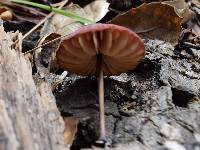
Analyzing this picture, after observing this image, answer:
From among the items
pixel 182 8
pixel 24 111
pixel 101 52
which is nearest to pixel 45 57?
pixel 101 52

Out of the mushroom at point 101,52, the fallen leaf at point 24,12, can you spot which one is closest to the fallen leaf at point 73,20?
the fallen leaf at point 24,12

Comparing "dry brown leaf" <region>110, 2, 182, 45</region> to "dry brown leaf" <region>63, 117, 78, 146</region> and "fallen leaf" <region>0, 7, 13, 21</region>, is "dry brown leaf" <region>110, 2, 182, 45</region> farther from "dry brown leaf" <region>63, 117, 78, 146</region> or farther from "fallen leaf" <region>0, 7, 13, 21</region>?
"dry brown leaf" <region>63, 117, 78, 146</region>

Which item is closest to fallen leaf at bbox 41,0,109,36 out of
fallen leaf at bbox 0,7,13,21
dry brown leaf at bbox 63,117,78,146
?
fallen leaf at bbox 0,7,13,21

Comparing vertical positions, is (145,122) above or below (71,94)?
below

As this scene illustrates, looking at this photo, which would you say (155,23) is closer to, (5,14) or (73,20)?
(73,20)

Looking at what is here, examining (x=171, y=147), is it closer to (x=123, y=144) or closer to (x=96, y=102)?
(x=123, y=144)

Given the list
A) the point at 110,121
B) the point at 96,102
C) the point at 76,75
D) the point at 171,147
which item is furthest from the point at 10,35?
the point at 171,147

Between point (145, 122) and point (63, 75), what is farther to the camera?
point (63, 75)
